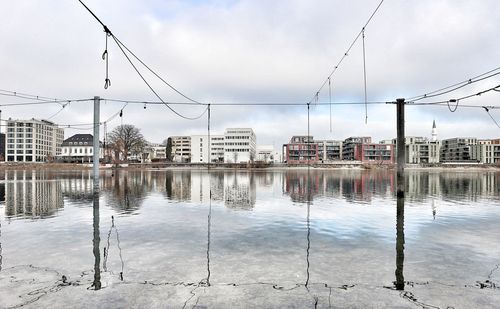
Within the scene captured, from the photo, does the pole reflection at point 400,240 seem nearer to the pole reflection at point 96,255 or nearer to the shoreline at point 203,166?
the pole reflection at point 96,255

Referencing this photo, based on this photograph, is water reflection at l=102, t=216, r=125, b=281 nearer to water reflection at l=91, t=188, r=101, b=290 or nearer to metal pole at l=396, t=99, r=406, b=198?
water reflection at l=91, t=188, r=101, b=290

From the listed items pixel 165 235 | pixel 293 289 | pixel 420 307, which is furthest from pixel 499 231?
pixel 165 235

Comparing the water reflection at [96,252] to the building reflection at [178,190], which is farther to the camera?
the building reflection at [178,190]

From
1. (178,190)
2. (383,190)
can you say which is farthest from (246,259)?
(383,190)

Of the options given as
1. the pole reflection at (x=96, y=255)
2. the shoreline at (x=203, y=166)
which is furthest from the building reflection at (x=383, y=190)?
the shoreline at (x=203, y=166)

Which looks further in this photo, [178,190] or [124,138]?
[124,138]

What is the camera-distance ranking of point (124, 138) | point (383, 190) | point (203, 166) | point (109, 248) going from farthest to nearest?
point (203, 166) → point (124, 138) → point (383, 190) → point (109, 248)

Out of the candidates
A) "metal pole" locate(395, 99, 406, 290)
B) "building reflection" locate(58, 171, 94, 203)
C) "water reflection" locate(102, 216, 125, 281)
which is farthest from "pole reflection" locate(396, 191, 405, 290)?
"building reflection" locate(58, 171, 94, 203)

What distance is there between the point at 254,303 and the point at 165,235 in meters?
8.90

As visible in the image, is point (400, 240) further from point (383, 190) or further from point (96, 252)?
point (383, 190)

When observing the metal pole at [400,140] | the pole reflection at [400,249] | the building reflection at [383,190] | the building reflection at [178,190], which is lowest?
the building reflection at [383,190]

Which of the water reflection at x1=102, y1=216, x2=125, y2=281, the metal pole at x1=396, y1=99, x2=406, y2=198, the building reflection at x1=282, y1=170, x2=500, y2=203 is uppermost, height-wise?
the metal pole at x1=396, y1=99, x2=406, y2=198

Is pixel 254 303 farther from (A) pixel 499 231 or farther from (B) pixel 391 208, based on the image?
(B) pixel 391 208

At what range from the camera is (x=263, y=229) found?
695 inches
